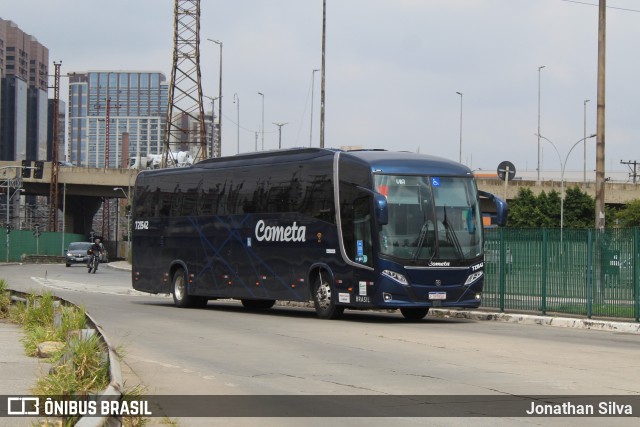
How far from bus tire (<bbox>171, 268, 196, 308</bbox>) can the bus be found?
721 mm

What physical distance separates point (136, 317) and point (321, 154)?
209 inches

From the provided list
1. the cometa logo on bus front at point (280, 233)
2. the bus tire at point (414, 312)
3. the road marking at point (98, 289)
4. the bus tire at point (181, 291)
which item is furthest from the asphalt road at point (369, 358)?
the road marking at point (98, 289)

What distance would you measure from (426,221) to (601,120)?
8.87 meters

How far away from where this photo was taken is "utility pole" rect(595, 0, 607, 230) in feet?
93.5

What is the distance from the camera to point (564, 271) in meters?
24.0

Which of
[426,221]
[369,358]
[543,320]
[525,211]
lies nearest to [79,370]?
[369,358]

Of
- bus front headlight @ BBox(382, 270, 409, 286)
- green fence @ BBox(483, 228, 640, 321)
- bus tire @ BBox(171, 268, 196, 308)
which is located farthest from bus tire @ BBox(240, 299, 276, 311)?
bus front headlight @ BBox(382, 270, 409, 286)

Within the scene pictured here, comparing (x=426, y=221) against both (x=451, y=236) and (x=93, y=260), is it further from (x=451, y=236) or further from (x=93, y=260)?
(x=93, y=260)

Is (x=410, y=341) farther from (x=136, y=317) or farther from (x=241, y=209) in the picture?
(x=241, y=209)

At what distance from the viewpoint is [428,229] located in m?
22.2

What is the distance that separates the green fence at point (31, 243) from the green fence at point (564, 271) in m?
69.3

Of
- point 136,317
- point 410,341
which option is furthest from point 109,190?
point 410,341

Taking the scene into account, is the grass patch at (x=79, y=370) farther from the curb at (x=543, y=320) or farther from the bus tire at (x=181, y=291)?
the bus tire at (x=181, y=291)

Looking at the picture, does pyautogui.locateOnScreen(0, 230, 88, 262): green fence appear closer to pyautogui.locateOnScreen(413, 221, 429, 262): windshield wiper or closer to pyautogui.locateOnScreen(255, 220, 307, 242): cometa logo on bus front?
pyautogui.locateOnScreen(255, 220, 307, 242): cometa logo on bus front
